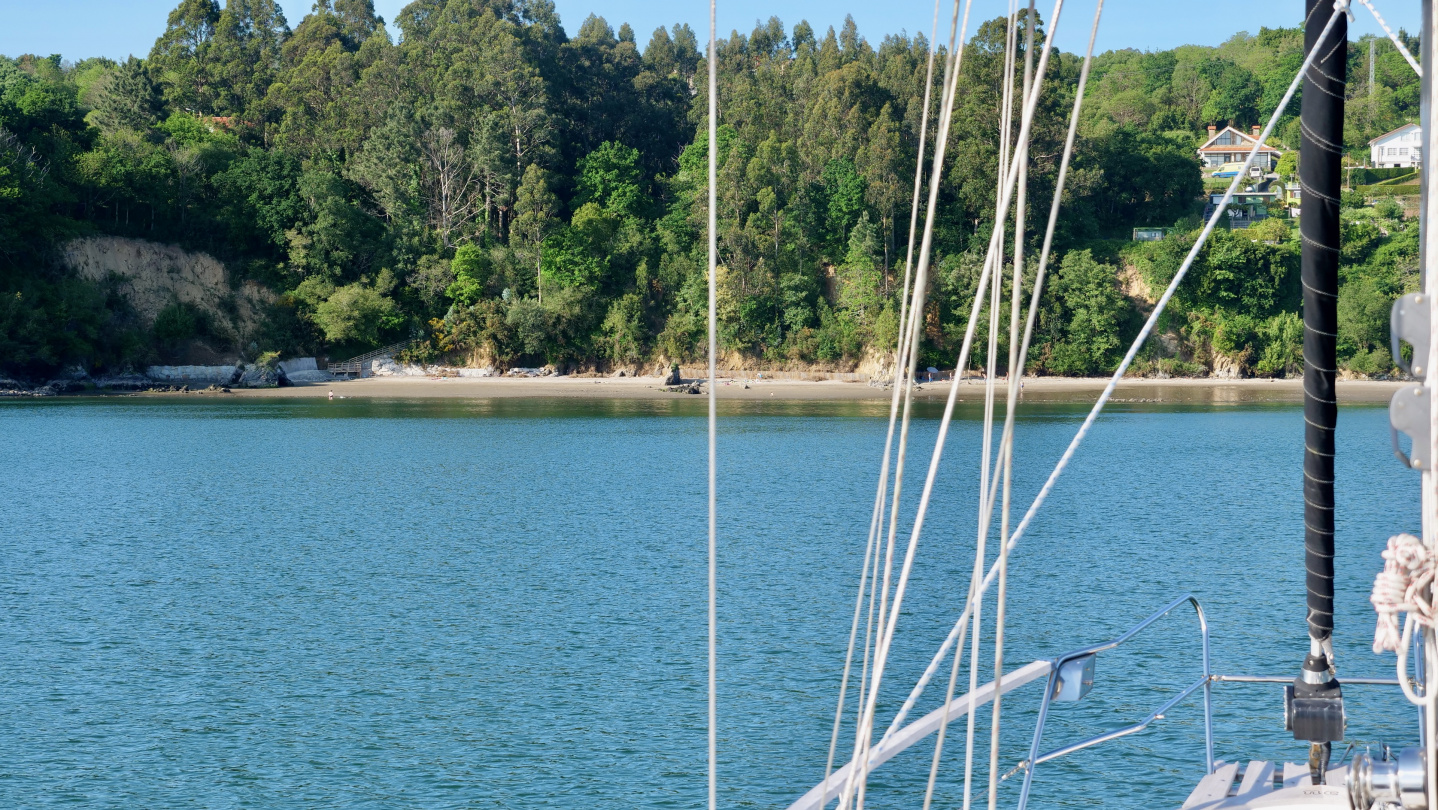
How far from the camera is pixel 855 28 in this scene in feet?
315

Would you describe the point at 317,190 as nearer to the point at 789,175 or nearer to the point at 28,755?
the point at 789,175

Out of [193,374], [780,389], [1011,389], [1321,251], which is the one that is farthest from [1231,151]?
[1011,389]

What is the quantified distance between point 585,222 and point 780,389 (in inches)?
583

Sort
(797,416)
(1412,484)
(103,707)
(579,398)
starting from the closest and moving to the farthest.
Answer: (103,707)
(1412,484)
(797,416)
(579,398)

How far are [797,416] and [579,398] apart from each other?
13363 mm

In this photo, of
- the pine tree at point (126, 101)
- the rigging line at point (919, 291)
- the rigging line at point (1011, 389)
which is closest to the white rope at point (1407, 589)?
the rigging line at point (1011, 389)

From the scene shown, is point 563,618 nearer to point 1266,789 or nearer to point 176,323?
point 1266,789

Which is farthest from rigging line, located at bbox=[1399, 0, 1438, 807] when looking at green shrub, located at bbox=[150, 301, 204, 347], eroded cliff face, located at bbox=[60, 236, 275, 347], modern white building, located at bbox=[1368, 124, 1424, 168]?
modern white building, located at bbox=[1368, 124, 1424, 168]

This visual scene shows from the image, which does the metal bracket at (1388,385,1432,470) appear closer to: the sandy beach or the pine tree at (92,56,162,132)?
the sandy beach

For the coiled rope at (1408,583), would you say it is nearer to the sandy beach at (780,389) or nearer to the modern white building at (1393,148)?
the sandy beach at (780,389)

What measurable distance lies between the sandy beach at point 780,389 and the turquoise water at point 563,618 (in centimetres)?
2142

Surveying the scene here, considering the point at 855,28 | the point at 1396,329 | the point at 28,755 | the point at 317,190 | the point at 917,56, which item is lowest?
the point at 28,755

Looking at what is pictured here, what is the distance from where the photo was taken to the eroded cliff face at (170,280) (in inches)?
2495

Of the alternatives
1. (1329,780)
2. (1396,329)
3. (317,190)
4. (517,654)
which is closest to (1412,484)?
(517,654)
